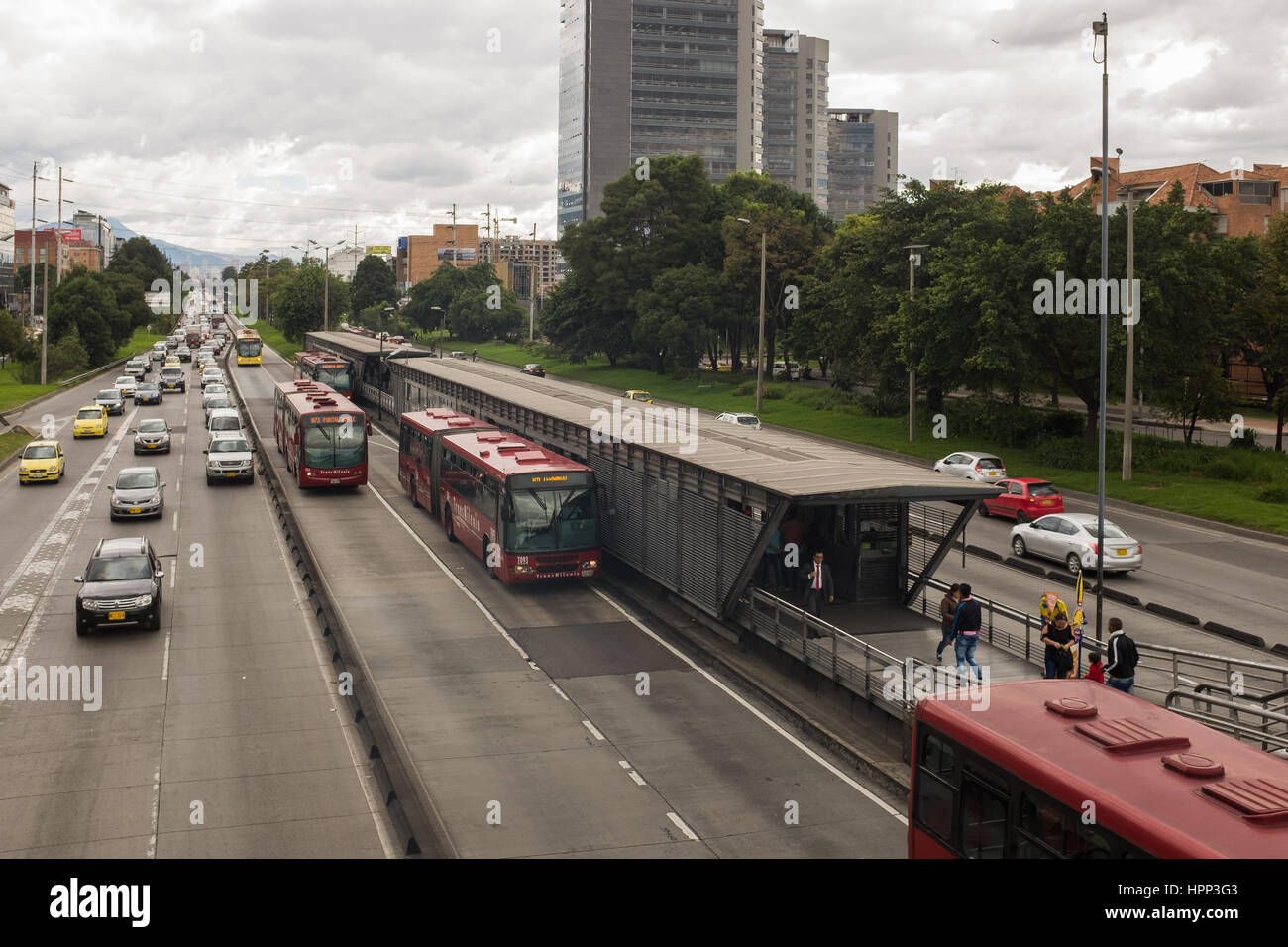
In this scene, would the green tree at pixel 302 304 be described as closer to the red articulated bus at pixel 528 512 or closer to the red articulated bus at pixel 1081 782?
the red articulated bus at pixel 528 512

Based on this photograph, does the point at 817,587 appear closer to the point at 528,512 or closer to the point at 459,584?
the point at 528,512

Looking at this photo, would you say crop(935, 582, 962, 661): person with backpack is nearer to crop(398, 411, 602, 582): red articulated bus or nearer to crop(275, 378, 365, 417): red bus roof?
crop(398, 411, 602, 582): red articulated bus

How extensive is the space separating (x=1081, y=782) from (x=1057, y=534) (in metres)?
21.9

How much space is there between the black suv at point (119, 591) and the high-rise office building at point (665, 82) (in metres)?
163

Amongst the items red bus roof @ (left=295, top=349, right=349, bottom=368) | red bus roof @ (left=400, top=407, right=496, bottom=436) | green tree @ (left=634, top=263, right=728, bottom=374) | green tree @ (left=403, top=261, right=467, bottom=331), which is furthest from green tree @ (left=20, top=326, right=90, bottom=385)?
green tree @ (left=403, top=261, right=467, bottom=331)

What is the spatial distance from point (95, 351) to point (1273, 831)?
99.2 m

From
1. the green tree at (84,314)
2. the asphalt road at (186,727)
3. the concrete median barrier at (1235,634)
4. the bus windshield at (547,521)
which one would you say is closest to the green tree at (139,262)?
the green tree at (84,314)

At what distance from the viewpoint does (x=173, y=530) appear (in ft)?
106

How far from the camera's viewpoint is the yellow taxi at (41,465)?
4022 centimetres

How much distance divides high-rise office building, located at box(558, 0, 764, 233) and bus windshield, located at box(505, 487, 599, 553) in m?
161

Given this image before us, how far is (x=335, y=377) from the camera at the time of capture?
6228 centimetres

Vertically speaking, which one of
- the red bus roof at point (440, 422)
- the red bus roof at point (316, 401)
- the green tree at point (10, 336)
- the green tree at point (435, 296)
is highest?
the green tree at point (435, 296)

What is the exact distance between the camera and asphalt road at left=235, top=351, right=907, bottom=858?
13.5 m

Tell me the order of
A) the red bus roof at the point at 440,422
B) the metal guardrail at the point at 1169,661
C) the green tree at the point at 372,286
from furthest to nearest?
1. the green tree at the point at 372,286
2. the red bus roof at the point at 440,422
3. the metal guardrail at the point at 1169,661
